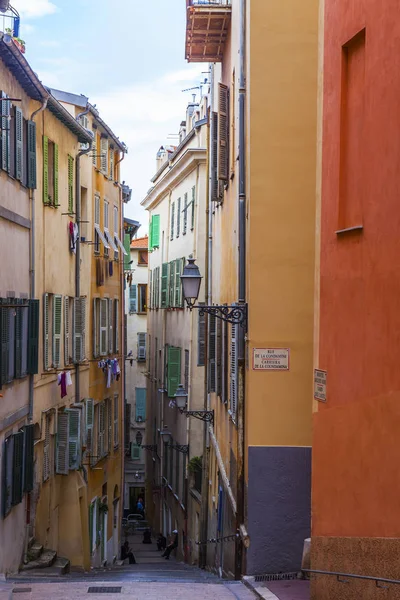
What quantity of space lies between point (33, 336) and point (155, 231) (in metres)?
24.9

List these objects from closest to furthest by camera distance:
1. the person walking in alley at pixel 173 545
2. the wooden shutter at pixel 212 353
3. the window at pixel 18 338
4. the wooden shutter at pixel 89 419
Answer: the window at pixel 18 338 → the wooden shutter at pixel 212 353 → the wooden shutter at pixel 89 419 → the person walking in alley at pixel 173 545

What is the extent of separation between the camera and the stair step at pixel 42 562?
1865cm

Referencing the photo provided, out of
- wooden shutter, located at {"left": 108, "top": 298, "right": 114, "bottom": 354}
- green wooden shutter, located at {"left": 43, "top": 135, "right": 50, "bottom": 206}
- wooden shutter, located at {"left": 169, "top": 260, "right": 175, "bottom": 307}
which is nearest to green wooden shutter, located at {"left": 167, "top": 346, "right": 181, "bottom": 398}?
wooden shutter, located at {"left": 169, "top": 260, "right": 175, "bottom": 307}

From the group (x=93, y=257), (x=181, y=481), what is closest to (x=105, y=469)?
(x=181, y=481)

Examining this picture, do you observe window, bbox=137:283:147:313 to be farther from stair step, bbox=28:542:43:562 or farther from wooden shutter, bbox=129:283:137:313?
stair step, bbox=28:542:43:562

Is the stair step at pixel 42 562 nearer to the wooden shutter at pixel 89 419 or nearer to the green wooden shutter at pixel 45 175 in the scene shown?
the wooden shutter at pixel 89 419

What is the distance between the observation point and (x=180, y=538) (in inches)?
1268

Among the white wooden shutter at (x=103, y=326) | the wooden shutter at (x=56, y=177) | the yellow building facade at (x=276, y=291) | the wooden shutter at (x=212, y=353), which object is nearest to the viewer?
the yellow building facade at (x=276, y=291)

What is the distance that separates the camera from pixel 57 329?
74.0 ft

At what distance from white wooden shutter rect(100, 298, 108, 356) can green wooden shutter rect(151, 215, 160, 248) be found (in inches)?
500

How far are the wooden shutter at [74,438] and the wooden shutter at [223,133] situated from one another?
7.67 m

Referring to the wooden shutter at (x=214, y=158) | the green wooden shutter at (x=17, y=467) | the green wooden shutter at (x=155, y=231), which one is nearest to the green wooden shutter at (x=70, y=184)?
the wooden shutter at (x=214, y=158)

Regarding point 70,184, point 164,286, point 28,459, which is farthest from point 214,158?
point 164,286

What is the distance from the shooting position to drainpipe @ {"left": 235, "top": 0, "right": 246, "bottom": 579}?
590 inches
